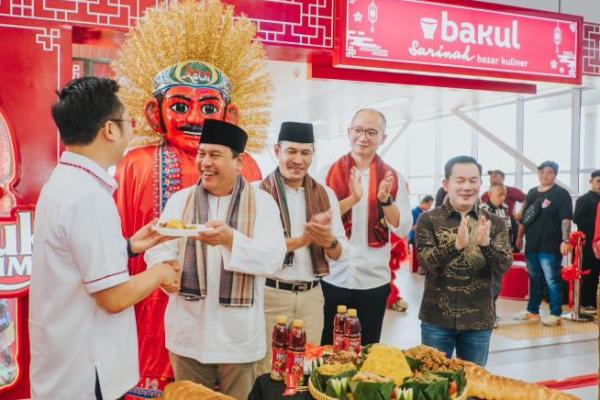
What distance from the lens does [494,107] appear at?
37.6 ft

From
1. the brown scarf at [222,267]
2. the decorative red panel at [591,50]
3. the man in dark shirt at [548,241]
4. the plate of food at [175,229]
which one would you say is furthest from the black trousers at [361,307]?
the man in dark shirt at [548,241]

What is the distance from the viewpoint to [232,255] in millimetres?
2236

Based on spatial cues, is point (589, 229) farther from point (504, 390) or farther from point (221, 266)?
point (221, 266)

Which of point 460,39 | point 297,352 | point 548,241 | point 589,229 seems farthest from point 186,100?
point 589,229

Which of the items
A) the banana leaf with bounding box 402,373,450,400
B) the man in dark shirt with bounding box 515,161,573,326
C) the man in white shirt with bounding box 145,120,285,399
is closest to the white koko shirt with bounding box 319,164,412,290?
the man in white shirt with bounding box 145,120,285,399

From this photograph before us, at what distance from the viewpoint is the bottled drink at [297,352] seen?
1.90m

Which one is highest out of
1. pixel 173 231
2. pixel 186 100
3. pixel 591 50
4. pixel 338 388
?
pixel 591 50

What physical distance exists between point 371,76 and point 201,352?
8.04ft

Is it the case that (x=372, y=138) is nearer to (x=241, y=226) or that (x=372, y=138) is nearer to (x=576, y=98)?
(x=241, y=226)

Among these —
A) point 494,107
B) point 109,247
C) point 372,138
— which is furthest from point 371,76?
point 494,107

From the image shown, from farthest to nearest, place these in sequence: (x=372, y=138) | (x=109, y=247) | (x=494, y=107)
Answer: (x=494, y=107) → (x=372, y=138) → (x=109, y=247)

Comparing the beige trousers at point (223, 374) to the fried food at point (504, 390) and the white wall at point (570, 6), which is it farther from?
the white wall at point (570, 6)

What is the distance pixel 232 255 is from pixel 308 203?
786mm

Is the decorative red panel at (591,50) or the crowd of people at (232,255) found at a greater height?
the decorative red panel at (591,50)
